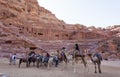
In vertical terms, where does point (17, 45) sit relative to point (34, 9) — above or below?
below

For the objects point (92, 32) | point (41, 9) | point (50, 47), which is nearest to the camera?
point (50, 47)

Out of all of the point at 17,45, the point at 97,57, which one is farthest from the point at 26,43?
the point at 97,57

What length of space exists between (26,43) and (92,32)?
4130 centimetres

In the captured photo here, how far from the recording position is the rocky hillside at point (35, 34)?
51312 mm

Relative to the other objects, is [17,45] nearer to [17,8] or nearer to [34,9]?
[17,8]

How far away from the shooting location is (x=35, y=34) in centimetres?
7669

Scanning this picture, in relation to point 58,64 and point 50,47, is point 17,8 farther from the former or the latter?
point 58,64

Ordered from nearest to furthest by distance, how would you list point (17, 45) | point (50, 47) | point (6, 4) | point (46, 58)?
point (46, 58)
point (17, 45)
point (50, 47)
point (6, 4)

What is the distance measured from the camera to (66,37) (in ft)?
278

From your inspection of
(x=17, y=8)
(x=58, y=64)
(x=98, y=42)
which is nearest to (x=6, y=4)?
(x=17, y=8)

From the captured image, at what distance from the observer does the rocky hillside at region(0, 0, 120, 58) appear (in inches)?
2020

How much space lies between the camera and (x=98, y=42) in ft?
224

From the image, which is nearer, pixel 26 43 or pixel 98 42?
pixel 26 43

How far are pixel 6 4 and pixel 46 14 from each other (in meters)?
25.4
